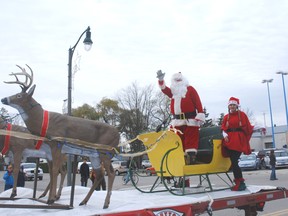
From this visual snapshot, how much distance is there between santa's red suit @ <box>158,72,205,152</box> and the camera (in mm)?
6324

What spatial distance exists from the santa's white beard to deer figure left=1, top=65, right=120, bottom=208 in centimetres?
188

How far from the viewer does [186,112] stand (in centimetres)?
648

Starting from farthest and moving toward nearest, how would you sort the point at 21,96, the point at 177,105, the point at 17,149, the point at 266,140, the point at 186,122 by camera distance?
the point at 266,140, the point at 177,105, the point at 186,122, the point at 17,149, the point at 21,96

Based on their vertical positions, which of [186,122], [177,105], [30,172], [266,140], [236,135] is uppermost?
[266,140]

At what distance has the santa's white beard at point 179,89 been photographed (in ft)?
21.4

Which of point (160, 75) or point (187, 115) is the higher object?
point (160, 75)

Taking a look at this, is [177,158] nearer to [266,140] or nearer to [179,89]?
[179,89]

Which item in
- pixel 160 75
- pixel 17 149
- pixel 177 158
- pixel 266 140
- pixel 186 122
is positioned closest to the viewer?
pixel 17 149

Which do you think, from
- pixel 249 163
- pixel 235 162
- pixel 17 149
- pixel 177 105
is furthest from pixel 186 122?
pixel 249 163

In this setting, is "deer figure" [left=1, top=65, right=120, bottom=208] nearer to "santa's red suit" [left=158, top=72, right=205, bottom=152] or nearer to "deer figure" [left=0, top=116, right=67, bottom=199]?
"deer figure" [left=0, top=116, right=67, bottom=199]

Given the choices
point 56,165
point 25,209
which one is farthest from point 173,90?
point 25,209

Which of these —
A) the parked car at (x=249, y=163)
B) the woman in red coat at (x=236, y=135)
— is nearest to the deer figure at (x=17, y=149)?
the woman in red coat at (x=236, y=135)

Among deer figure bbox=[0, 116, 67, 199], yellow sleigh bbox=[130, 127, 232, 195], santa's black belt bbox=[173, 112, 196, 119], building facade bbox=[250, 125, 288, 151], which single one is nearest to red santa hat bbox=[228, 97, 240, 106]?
yellow sleigh bbox=[130, 127, 232, 195]

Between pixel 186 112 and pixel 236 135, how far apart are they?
2.98ft
